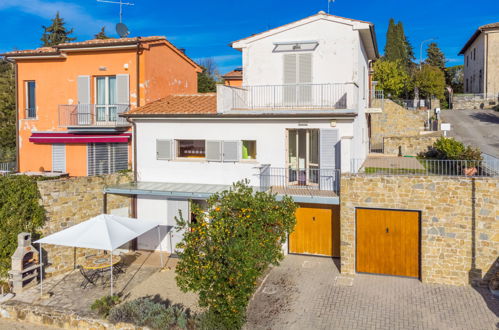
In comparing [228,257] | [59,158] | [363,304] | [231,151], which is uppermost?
[231,151]

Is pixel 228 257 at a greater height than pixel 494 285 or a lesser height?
greater

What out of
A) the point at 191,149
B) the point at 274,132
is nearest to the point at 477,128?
the point at 274,132

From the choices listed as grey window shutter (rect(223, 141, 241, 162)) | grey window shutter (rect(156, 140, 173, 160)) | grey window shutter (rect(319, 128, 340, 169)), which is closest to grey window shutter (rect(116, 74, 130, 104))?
grey window shutter (rect(156, 140, 173, 160))

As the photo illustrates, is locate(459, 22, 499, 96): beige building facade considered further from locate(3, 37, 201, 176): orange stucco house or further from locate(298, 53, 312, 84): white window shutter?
locate(3, 37, 201, 176): orange stucco house

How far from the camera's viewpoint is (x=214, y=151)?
18156 millimetres

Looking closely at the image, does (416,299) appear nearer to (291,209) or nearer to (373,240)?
(373,240)

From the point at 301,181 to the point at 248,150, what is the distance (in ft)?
9.06

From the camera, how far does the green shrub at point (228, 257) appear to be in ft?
33.1

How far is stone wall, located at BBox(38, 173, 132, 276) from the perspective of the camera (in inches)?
631

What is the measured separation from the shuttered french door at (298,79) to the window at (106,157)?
8818 mm

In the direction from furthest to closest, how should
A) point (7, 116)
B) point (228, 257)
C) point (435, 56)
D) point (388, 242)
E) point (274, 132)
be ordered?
point (435, 56)
point (7, 116)
point (274, 132)
point (388, 242)
point (228, 257)

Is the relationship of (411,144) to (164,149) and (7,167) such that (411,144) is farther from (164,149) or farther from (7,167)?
(7,167)

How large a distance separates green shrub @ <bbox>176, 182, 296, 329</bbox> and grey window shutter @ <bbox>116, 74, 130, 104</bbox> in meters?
11.1

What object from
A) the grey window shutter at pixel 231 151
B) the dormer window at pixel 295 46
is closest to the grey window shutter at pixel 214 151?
the grey window shutter at pixel 231 151
